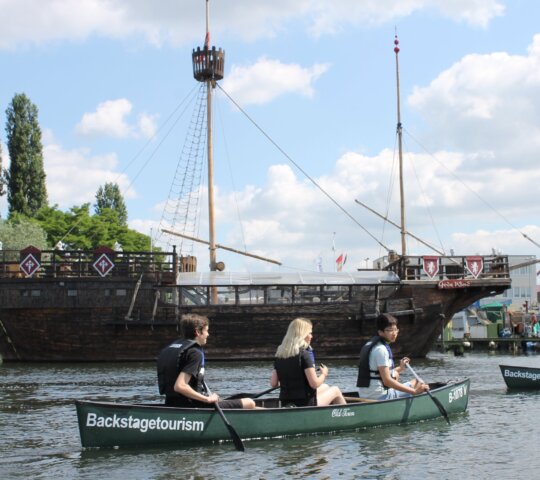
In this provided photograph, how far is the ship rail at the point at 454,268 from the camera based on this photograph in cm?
4050

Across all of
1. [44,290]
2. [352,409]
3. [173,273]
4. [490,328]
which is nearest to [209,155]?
[173,273]

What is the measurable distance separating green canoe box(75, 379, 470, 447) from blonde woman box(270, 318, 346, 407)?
0.96 feet

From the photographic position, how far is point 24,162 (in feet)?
245

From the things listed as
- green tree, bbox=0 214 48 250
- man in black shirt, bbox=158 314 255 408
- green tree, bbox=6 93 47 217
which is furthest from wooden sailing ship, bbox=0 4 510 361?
green tree, bbox=6 93 47 217

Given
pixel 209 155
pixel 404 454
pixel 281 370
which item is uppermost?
pixel 209 155

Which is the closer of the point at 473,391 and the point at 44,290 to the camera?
the point at 473,391

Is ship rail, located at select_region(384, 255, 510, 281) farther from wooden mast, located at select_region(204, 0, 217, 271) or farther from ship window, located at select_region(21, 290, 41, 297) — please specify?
ship window, located at select_region(21, 290, 41, 297)

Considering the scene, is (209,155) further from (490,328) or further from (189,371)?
(189,371)

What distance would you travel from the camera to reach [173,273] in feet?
129

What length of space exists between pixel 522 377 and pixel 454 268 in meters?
16.6

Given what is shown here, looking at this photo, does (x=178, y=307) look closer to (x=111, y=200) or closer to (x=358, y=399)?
(x=358, y=399)

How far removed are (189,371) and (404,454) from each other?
3905 millimetres

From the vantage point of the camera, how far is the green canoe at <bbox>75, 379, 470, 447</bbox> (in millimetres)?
14484

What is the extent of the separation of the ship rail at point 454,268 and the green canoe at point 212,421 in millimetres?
23307
